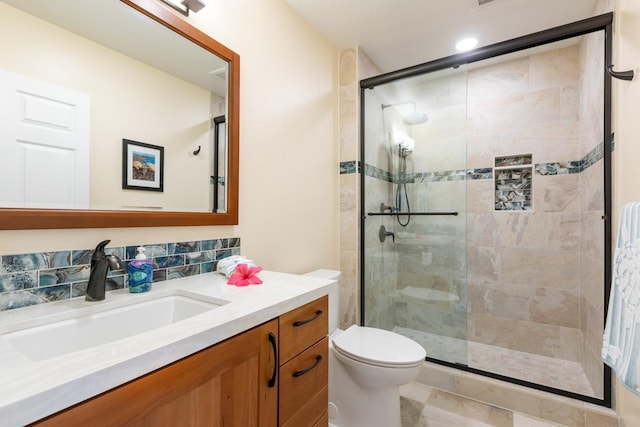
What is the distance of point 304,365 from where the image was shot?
Result: 1.07 metres

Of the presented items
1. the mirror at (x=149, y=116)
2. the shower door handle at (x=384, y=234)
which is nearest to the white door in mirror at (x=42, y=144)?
the mirror at (x=149, y=116)

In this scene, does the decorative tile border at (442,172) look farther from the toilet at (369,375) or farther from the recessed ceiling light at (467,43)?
the toilet at (369,375)

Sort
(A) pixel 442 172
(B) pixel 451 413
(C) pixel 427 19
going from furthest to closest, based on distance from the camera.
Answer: (A) pixel 442 172
(C) pixel 427 19
(B) pixel 451 413

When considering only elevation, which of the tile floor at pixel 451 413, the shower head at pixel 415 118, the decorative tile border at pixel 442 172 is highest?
the shower head at pixel 415 118

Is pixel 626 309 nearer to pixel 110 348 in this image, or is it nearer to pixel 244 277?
pixel 244 277

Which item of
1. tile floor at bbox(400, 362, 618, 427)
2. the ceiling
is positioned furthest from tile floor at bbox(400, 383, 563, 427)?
the ceiling

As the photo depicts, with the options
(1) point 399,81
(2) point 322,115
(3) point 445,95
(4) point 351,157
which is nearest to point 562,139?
(3) point 445,95

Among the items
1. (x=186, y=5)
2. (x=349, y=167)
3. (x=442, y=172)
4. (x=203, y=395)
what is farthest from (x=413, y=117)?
(x=203, y=395)

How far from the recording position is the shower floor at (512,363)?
6.39 feet

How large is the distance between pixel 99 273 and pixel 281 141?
116 centimetres

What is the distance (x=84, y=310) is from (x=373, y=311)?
1940 millimetres

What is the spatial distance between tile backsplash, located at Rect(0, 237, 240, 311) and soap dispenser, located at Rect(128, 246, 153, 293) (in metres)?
0.06

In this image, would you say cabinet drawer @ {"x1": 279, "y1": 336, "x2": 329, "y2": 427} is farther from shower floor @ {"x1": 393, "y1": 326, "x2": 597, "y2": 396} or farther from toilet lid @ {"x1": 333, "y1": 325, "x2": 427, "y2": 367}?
shower floor @ {"x1": 393, "y1": 326, "x2": 597, "y2": 396}

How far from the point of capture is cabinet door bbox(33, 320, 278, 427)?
544 mm
